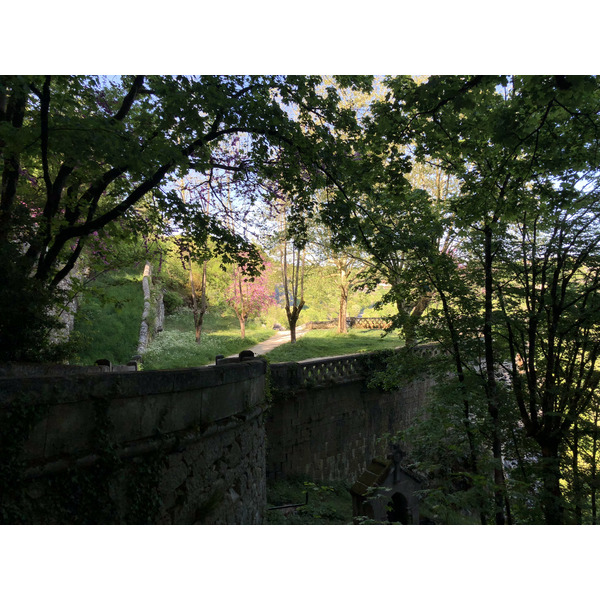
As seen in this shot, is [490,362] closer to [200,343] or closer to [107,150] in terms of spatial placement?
[107,150]

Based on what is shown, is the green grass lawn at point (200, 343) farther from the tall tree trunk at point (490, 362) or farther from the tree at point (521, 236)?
the tall tree trunk at point (490, 362)

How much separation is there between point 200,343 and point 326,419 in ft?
12.8

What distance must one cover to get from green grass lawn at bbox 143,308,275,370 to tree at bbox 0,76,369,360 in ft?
15.6

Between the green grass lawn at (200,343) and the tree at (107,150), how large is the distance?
15.6 feet

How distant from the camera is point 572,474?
4.72m

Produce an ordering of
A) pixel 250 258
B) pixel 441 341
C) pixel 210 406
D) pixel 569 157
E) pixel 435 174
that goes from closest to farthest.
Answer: pixel 210 406 → pixel 569 157 → pixel 250 258 → pixel 441 341 → pixel 435 174

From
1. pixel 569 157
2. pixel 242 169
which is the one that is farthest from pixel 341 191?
pixel 569 157

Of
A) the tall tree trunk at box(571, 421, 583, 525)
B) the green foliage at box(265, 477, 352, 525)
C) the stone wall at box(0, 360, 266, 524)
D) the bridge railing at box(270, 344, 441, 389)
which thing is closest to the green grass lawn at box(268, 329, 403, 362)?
the bridge railing at box(270, 344, 441, 389)

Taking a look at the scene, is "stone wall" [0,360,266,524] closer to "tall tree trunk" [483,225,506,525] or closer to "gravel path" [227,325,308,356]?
"tall tree trunk" [483,225,506,525]

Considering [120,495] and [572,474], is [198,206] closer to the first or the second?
[120,495]

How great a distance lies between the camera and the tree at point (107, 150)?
3.25 m

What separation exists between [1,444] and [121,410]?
708mm

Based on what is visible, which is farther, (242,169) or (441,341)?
(441,341)

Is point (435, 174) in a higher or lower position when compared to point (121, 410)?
higher
